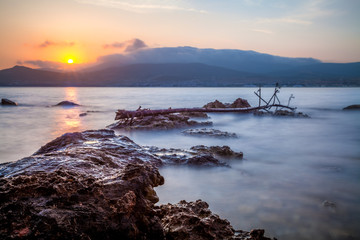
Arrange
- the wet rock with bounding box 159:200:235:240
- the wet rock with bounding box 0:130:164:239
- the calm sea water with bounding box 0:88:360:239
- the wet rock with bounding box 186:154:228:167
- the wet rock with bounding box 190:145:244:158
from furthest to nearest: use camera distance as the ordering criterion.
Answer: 1. the wet rock with bounding box 190:145:244:158
2. the wet rock with bounding box 186:154:228:167
3. the calm sea water with bounding box 0:88:360:239
4. the wet rock with bounding box 159:200:235:240
5. the wet rock with bounding box 0:130:164:239

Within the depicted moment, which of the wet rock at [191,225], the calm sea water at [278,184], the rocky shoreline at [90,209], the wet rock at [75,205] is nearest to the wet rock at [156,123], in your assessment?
the calm sea water at [278,184]

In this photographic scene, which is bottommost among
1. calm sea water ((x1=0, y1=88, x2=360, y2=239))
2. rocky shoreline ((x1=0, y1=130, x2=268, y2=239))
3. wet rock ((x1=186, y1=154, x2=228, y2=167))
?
calm sea water ((x1=0, y1=88, x2=360, y2=239))

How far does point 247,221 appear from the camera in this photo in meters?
3.30

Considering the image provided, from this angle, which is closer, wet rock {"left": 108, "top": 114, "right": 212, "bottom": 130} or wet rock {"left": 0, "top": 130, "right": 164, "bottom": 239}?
wet rock {"left": 0, "top": 130, "right": 164, "bottom": 239}

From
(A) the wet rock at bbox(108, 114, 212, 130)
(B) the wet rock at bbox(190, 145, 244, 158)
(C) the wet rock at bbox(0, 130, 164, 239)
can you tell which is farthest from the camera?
(A) the wet rock at bbox(108, 114, 212, 130)

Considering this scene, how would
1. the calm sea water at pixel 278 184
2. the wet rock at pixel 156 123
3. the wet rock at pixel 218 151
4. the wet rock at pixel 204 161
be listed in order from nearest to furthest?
the calm sea water at pixel 278 184, the wet rock at pixel 204 161, the wet rock at pixel 218 151, the wet rock at pixel 156 123

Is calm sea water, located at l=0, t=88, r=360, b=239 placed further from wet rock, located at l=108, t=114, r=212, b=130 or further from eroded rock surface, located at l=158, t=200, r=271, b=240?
wet rock, located at l=108, t=114, r=212, b=130

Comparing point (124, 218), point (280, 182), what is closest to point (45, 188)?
point (124, 218)

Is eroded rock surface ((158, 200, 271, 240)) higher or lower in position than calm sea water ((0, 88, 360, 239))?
higher

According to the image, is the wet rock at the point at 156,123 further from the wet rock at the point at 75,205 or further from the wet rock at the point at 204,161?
the wet rock at the point at 75,205

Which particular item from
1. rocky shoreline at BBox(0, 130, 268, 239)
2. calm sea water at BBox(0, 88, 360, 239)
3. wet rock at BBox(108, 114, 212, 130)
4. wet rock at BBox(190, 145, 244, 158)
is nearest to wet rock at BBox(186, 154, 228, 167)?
calm sea water at BBox(0, 88, 360, 239)

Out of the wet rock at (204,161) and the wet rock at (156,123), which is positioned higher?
the wet rock at (156,123)

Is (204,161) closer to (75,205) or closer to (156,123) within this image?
(75,205)

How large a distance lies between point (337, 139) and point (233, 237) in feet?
30.0
